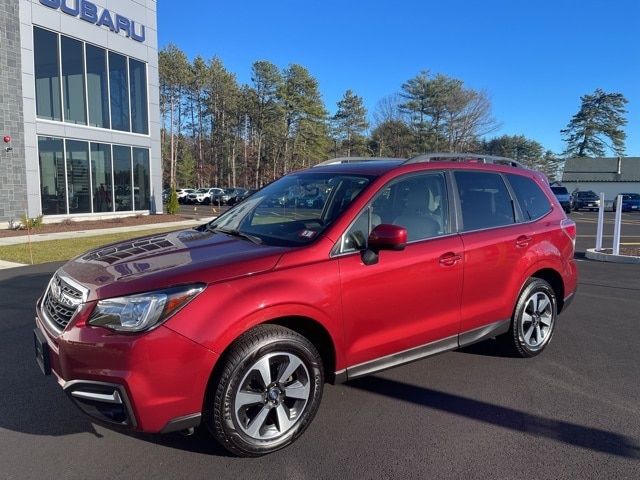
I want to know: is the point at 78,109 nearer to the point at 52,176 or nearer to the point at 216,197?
the point at 52,176

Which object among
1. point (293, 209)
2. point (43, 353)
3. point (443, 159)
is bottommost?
point (43, 353)

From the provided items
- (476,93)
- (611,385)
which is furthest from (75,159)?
(476,93)

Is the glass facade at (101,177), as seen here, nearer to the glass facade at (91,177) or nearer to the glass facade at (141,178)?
the glass facade at (91,177)

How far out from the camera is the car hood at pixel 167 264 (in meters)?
2.80

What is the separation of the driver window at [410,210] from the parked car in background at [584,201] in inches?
1639

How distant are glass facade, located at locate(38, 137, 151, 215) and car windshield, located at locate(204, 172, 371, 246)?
17364 mm

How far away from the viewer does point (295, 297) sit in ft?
9.86

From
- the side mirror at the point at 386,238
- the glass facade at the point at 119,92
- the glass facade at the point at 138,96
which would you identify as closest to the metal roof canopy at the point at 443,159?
the side mirror at the point at 386,238

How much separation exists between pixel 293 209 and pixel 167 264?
134 cm

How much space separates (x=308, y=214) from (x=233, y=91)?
211 ft

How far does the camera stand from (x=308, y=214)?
3896mm

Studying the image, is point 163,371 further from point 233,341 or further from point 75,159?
point 75,159

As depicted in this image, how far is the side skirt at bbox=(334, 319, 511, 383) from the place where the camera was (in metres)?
3.40

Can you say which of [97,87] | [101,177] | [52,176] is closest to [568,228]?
[52,176]
